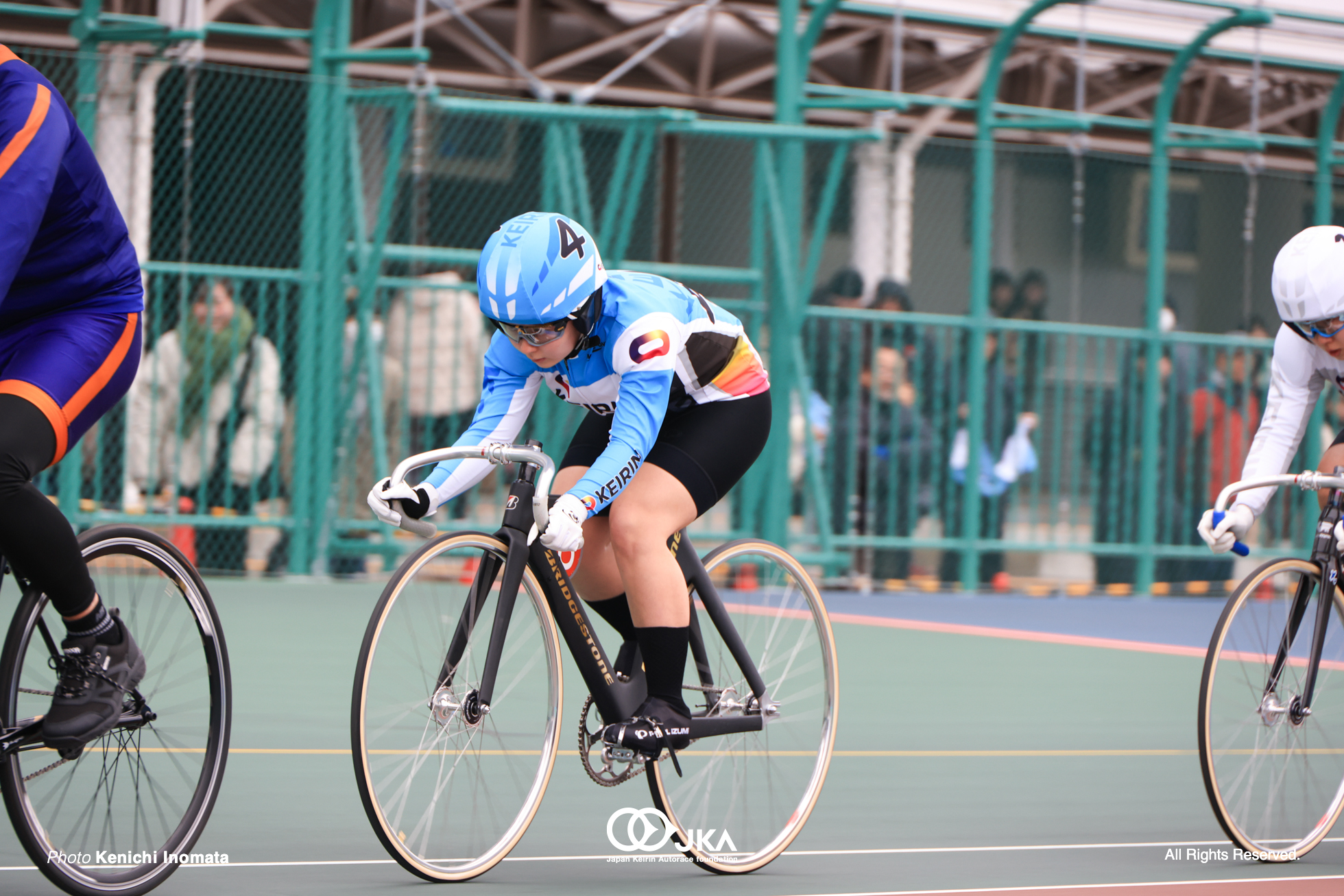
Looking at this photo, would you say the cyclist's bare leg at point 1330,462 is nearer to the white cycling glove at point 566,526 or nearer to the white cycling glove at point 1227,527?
the white cycling glove at point 1227,527


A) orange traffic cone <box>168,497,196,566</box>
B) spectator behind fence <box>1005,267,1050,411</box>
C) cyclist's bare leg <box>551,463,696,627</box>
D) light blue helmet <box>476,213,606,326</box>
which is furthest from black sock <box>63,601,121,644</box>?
spectator behind fence <box>1005,267,1050,411</box>

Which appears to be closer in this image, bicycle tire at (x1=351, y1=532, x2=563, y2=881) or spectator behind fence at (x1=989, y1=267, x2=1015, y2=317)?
bicycle tire at (x1=351, y1=532, x2=563, y2=881)

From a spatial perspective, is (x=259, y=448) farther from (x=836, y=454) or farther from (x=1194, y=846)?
(x=1194, y=846)

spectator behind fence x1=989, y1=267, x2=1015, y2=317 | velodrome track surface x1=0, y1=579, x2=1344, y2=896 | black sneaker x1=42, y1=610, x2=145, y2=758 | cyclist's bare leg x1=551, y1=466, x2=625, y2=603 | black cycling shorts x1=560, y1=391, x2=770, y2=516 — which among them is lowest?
velodrome track surface x1=0, y1=579, x2=1344, y2=896

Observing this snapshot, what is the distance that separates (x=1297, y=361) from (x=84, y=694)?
3.49 metres

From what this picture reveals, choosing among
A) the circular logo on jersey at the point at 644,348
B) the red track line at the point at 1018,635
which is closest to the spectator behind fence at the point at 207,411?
the red track line at the point at 1018,635

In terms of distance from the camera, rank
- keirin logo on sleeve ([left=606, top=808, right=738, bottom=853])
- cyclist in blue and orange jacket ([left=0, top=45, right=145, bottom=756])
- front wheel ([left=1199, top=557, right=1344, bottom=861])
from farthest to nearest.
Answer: front wheel ([left=1199, top=557, right=1344, bottom=861]) → keirin logo on sleeve ([left=606, top=808, right=738, bottom=853]) → cyclist in blue and orange jacket ([left=0, top=45, right=145, bottom=756])

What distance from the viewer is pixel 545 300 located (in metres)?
4.62

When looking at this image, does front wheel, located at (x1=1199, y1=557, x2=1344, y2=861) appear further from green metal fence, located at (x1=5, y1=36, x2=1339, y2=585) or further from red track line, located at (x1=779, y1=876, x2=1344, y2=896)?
green metal fence, located at (x1=5, y1=36, x2=1339, y2=585)

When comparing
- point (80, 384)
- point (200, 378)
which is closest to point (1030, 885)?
point (80, 384)

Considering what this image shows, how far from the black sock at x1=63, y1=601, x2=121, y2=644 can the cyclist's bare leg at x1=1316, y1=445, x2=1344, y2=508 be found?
3388mm

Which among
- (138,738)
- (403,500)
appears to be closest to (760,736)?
(403,500)

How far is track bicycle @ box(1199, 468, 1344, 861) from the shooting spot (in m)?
5.54

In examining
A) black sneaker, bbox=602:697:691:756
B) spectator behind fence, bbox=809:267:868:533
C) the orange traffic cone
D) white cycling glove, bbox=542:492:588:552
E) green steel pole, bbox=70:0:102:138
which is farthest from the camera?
spectator behind fence, bbox=809:267:868:533
